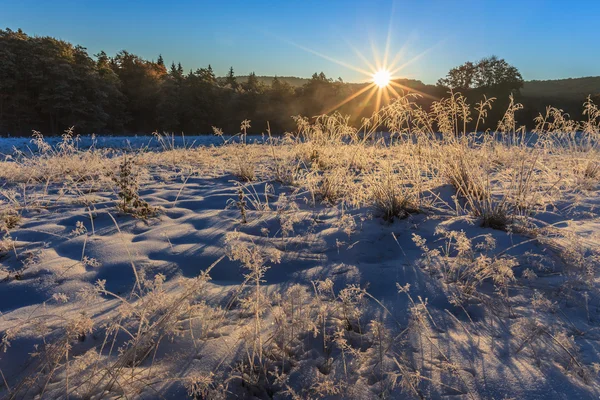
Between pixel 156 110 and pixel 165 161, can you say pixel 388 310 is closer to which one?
pixel 165 161

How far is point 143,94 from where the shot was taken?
2966 centimetres

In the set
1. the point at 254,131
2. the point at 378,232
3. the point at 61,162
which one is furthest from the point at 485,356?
the point at 254,131

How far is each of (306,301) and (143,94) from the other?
3263 cm

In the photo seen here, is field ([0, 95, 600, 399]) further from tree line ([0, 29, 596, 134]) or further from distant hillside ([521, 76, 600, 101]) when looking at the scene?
distant hillside ([521, 76, 600, 101])

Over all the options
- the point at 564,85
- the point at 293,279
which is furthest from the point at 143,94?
the point at 564,85

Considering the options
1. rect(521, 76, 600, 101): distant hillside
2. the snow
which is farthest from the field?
rect(521, 76, 600, 101): distant hillside

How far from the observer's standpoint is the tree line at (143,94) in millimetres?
24484

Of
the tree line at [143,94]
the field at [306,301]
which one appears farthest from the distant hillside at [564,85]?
the field at [306,301]

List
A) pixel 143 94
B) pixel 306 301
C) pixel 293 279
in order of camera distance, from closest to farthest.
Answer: pixel 306 301, pixel 293 279, pixel 143 94

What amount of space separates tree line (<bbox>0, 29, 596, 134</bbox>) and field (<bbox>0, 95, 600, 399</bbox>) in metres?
21.6

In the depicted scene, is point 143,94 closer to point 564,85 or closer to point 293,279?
point 293,279

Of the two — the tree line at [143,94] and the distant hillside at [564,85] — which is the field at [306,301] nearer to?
the tree line at [143,94]

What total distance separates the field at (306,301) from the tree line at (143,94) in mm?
21565

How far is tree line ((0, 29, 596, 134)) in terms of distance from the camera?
2448cm
